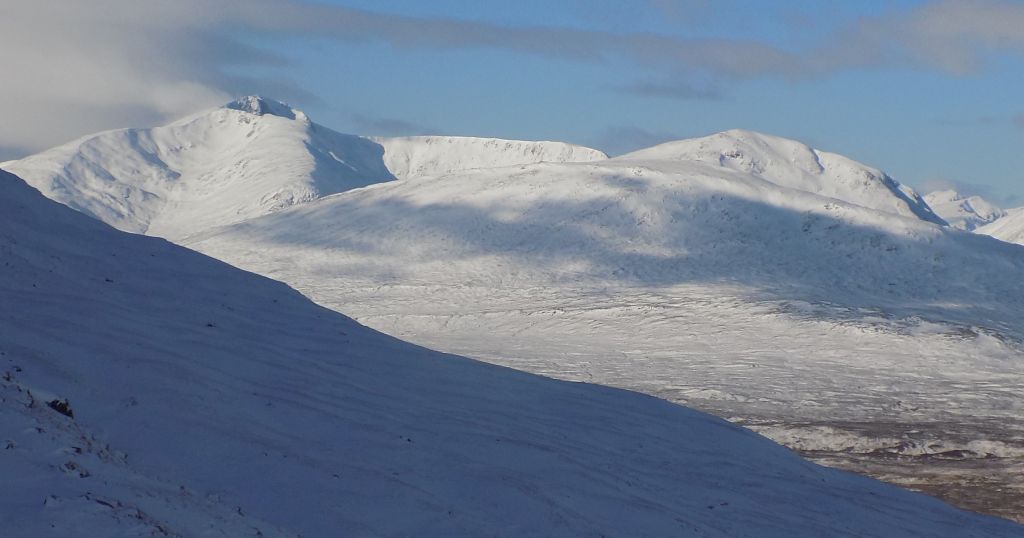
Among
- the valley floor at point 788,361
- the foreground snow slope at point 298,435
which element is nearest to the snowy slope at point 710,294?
the valley floor at point 788,361

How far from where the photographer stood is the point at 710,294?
284 feet

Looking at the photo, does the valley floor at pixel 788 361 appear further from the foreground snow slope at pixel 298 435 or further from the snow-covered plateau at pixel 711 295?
the foreground snow slope at pixel 298 435

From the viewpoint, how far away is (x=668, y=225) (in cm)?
10406

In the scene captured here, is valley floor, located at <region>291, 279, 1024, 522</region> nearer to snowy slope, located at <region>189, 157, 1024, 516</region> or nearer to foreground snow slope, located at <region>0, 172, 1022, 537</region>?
snowy slope, located at <region>189, 157, 1024, 516</region>

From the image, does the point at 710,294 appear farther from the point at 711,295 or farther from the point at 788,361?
the point at 788,361

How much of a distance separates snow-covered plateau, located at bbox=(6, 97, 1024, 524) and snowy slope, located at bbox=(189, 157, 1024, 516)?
25 cm

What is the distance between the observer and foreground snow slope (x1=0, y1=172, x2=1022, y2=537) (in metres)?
9.88

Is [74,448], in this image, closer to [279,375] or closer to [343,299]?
[279,375]

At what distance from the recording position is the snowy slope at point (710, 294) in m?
47.4

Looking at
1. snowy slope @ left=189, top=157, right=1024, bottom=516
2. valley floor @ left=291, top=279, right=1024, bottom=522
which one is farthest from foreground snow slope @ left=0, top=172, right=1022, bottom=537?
snowy slope @ left=189, top=157, right=1024, bottom=516

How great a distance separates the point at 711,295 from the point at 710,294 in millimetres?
382

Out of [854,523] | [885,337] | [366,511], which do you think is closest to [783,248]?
[885,337]

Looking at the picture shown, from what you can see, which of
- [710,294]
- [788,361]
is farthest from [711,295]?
[788,361]

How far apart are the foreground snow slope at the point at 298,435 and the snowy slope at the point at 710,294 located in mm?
10826
